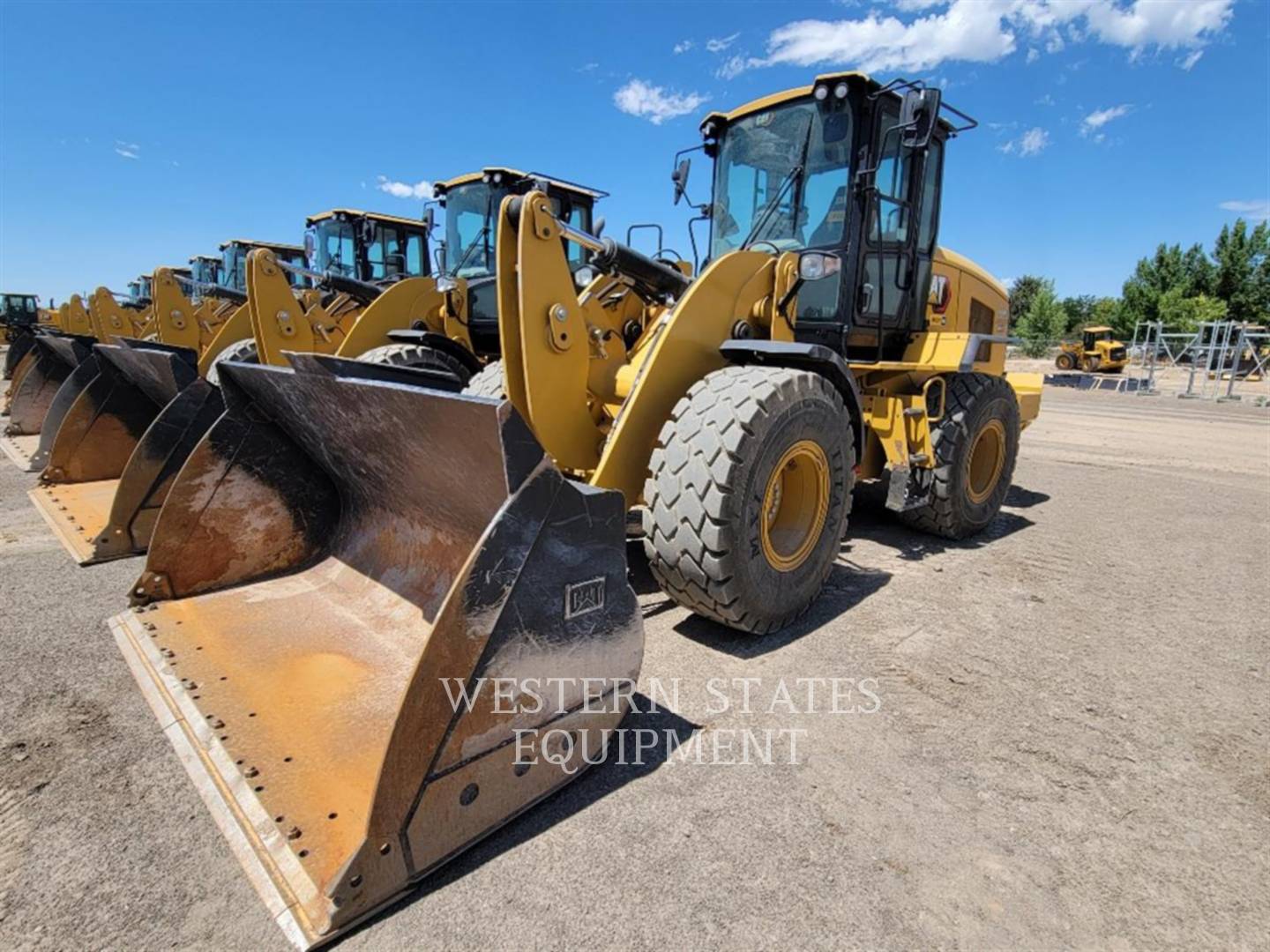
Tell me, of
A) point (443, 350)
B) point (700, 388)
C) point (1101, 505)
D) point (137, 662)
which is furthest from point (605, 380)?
point (1101, 505)

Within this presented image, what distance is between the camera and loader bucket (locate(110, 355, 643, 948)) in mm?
1709

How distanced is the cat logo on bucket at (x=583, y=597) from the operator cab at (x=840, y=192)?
8.93ft

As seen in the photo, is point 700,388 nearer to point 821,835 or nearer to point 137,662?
point 821,835

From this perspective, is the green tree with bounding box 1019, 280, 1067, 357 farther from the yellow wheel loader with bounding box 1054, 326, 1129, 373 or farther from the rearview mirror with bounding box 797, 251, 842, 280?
the rearview mirror with bounding box 797, 251, 842, 280

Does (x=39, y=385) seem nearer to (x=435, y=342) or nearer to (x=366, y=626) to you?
(x=435, y=342)

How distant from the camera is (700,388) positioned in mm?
3127

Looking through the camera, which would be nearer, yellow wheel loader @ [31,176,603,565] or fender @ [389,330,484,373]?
yellow wheel loader @ [31,176,603,565]

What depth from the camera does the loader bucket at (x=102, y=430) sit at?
15.1 ft

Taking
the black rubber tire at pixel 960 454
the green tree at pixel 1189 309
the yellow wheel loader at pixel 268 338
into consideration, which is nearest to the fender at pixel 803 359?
the black rubber tire at pixel 960 454

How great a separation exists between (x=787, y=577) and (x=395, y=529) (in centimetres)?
184

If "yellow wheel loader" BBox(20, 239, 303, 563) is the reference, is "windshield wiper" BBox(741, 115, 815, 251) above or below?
above

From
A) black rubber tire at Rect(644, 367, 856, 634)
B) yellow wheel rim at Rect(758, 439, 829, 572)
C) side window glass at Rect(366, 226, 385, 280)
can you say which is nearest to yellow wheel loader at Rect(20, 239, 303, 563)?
black rubber tire at Rect(644, 367, 856, 634)

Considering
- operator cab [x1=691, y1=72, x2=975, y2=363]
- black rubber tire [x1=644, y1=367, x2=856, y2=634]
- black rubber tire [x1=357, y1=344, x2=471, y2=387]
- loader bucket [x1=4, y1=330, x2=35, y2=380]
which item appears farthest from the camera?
loader bucket [x1=4, y1=330, x2=35, y2=380]

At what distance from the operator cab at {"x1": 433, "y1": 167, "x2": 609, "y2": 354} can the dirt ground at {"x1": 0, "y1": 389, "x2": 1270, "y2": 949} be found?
14.6ft
